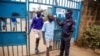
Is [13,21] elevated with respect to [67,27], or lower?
elevated

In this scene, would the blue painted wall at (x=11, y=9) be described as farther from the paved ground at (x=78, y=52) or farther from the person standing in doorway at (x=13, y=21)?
the paved ground at (x=78, y=52)

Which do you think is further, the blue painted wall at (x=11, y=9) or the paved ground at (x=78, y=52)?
the paved ground at (x=78, y=52)

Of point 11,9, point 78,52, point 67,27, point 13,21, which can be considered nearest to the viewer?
point 11,9

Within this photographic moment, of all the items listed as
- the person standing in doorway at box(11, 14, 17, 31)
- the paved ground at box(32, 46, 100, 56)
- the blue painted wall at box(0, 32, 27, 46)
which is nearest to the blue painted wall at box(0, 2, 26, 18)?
the person standing in doorway at box(11, 14, 17, 31)

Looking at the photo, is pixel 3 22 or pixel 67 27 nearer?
pixel 3 22

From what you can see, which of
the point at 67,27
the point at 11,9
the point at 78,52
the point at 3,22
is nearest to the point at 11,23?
the point at 3,22

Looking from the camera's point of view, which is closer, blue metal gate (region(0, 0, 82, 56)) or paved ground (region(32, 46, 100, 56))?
blue metal gate (region(0, 0, 82, 56))

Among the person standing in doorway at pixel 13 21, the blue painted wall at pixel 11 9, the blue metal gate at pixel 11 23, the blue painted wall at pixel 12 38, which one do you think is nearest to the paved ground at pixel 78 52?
the blue metal gate at pixel 11 23

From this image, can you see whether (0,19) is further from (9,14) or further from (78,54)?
(78,54)

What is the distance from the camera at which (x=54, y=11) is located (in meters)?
6.06

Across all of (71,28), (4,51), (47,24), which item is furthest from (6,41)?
(71,28)

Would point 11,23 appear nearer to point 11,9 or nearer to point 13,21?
point 13,21

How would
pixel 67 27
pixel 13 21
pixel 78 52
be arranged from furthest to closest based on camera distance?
pixel 78 52
pixel 67 27
pixel 13 21

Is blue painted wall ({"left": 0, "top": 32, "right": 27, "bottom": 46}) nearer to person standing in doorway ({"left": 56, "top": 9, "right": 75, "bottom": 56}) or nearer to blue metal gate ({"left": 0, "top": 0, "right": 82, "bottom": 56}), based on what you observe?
blue metal gate ({"left": 0, "top": 0, "right": 82, "bottom": 56})
